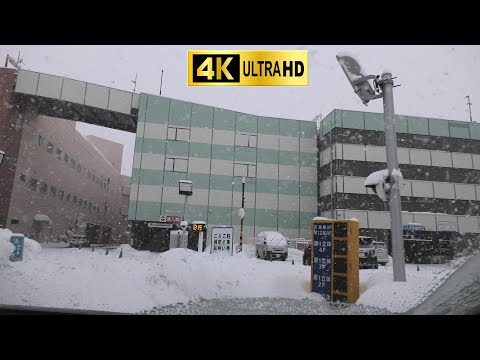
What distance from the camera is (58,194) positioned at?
29.9 metres

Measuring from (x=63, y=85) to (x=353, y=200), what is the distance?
24068 millimetres

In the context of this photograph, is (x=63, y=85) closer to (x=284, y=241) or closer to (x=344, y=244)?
(x=284, y=241)

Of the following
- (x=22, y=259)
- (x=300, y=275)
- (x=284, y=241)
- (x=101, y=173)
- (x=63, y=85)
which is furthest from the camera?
(x=101, y=173)

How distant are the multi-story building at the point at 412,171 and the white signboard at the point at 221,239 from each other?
13.9 m

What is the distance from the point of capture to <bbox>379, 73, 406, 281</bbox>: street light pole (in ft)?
24.0

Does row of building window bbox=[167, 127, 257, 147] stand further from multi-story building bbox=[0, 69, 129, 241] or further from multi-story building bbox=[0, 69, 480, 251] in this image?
multi-story building bbox=[0, 69, 129, 241]

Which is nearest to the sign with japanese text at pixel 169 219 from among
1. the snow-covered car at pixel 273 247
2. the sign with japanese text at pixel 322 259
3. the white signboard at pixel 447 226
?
the snow-covered car at pixel 273 247

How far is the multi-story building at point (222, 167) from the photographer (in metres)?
26.2

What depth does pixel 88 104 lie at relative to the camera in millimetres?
24906

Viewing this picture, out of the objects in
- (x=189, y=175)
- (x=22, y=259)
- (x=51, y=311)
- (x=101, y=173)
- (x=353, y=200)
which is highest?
(x=101, y=173)

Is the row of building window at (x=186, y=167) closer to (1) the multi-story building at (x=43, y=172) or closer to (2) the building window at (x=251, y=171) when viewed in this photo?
(2) the building window at (x=251, y=171)

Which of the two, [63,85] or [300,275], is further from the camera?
[63,85]
